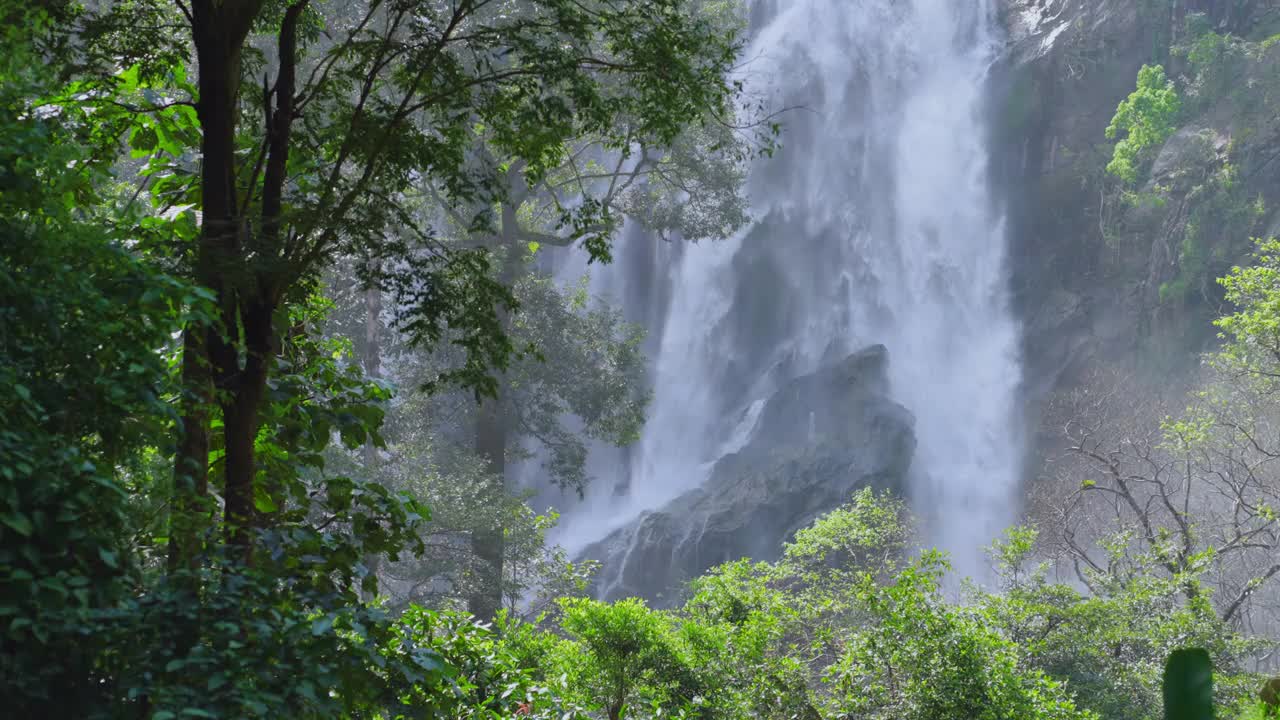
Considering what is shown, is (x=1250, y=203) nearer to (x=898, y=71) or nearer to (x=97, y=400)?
(x=898, y=71)

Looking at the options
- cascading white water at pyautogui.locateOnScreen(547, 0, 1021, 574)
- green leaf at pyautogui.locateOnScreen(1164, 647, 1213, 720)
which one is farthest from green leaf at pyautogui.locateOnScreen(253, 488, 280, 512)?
cascading white water at pyautogui.locateOnScreen(547, 0, 1021, 574)

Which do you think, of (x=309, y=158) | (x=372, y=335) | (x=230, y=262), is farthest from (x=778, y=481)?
(x=230, y=262)

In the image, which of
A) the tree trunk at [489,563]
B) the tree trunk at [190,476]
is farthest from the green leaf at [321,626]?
the tree trunk at [489,563]

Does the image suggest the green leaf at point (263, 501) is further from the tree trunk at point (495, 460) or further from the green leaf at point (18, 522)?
the tree trunk at point (495, 460)

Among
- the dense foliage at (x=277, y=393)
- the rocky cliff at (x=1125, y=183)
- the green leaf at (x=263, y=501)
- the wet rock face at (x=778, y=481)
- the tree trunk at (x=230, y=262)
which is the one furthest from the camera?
the wet rock face at (x=778, y=481)

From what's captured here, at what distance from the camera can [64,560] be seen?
2.13 m

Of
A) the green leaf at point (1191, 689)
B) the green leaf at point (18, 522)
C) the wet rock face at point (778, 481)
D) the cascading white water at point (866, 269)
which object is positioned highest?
the cascading white water at point (866, 269)

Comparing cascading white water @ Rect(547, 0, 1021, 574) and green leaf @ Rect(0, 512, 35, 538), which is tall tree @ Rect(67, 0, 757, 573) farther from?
cascading white water @ Rect(547, 0, 1021, 574)

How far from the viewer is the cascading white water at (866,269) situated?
2706 centimetres

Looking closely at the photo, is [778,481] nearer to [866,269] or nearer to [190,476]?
[866,269]

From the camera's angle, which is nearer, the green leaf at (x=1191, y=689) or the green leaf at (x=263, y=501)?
the green leaf at (x=1191, y=689)

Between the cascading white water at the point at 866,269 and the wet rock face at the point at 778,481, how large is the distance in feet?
5.10

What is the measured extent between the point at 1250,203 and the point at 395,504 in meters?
23.5

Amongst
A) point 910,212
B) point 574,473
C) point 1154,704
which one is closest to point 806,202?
point 910,212
